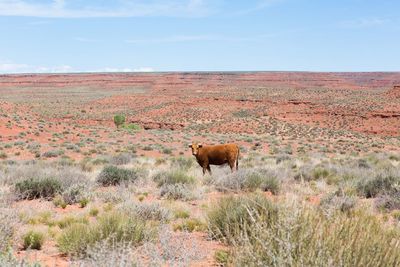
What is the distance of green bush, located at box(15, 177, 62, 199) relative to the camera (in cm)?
1094

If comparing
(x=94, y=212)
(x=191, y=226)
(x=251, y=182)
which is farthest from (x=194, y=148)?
(x=191, y=226)

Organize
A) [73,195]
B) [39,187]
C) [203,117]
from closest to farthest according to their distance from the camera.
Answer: [73,195], [39,187], [203,117]

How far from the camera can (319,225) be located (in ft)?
13.5

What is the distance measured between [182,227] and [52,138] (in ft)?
110

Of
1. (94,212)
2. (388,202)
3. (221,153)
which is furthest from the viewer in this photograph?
(221,153)

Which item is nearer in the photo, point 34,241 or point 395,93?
point 34,241

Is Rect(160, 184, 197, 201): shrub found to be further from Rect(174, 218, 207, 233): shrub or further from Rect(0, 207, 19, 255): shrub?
Rect(0, 207, 19, 255): shrub

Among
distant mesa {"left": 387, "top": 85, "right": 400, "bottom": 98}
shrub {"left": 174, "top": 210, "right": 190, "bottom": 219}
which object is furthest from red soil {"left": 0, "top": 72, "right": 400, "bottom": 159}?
shrub {"left": 174, "top": 210, "right": 190, "bottom": 219}

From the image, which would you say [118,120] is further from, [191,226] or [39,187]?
[191,226]

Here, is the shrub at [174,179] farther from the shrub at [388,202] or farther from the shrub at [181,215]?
the shrub at [388,202]

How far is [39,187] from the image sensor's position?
1095 centimetres

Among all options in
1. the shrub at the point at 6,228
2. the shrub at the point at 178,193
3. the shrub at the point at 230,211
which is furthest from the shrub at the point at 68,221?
the shrub at the point at 178,193

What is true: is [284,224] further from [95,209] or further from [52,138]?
[52,138]

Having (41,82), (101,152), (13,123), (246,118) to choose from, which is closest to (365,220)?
(101,152)
